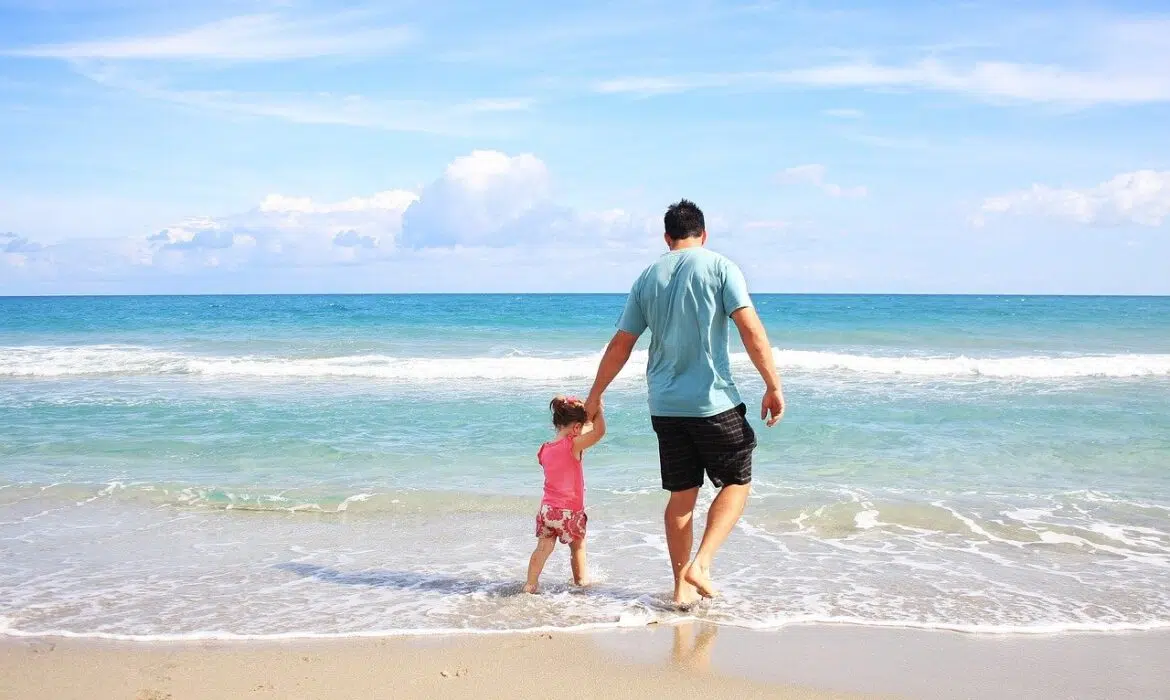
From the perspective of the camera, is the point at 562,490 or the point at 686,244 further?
the point at 562,490

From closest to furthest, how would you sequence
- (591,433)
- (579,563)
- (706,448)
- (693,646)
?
(693,646) < (706,448) < (591,433) < (579,563)

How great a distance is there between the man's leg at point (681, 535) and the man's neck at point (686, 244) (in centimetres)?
118

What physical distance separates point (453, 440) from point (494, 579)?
4.48 meters

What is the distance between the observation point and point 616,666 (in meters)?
3.85

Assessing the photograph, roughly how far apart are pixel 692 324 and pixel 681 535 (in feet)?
3.55

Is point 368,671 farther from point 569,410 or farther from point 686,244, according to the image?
point 686,244

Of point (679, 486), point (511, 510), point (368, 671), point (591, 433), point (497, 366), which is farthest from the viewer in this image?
point (497, 366)

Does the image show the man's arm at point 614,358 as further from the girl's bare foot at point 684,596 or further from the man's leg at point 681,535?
the girl's bare foot at point 684,596

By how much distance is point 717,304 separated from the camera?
4238mm

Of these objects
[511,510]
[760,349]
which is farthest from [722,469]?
[511,510]

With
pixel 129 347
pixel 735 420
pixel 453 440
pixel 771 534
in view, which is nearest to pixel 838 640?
pixel 735 420

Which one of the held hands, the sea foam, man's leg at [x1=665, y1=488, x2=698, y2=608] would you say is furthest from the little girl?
the sea foam

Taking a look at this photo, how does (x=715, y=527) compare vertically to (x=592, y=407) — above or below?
below

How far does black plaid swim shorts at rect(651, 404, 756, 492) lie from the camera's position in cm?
430
